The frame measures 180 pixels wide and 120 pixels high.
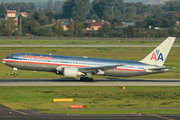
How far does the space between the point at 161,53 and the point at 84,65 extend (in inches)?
550

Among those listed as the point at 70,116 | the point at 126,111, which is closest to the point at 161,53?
the point at 126,111

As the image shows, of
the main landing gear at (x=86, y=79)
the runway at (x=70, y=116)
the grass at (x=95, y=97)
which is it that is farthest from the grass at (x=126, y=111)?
the main landing gear at (x=86, y=79)

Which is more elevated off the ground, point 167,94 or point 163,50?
point 163,50

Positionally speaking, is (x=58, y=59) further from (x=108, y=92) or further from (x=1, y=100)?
(x=1, y=100)

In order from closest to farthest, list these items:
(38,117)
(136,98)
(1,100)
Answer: (38,117)
(1,100)
(136,98)

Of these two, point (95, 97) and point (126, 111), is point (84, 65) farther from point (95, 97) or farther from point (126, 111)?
point (126, 111)

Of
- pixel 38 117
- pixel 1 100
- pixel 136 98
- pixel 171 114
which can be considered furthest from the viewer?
pixel 136 98

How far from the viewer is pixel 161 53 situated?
5172 cm

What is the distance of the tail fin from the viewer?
5153cm

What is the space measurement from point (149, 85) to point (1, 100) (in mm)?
24372

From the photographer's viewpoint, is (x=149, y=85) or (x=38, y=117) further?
(x=149, y=85)

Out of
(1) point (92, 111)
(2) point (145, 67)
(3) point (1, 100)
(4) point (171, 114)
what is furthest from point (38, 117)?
(2) point (145, 67)

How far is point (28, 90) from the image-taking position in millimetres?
41875

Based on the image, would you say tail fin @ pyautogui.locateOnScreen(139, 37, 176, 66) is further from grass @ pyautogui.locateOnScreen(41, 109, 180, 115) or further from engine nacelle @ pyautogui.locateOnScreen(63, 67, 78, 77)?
grass @ pyautogui.locateOnScreen(41, 109, 180, 115)
